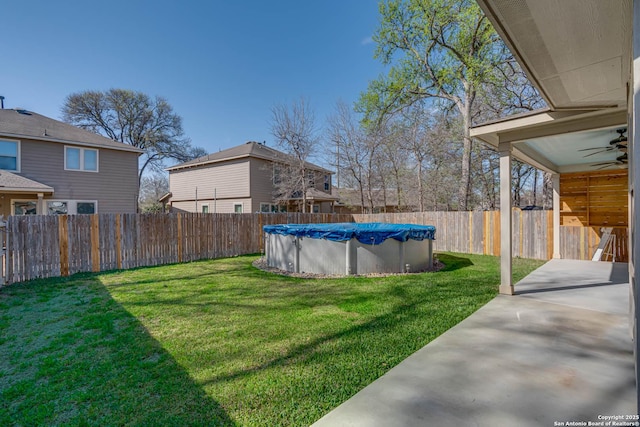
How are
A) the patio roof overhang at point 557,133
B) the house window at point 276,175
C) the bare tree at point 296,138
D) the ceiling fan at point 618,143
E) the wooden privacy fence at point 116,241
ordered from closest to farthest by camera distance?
the patio roof overhang at point 557,133 → the ceiling fan at point 618,143 → the wooden privacy fence at point 116,241 → the bare tree at point 296,138 → the house window at point 276,175

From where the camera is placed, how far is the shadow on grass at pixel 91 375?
79.4 inches

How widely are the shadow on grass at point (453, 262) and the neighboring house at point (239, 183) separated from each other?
30.6 ft

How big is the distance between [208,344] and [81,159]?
1221cm

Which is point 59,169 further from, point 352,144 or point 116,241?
point 352,144

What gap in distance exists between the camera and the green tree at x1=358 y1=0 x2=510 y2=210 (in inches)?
496

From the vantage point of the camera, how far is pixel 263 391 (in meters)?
2.26

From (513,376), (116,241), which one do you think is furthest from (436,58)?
(513,376)

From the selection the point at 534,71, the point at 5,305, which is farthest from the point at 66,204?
the point at 534,71

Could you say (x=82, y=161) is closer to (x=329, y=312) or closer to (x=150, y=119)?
(x=329, y=312)

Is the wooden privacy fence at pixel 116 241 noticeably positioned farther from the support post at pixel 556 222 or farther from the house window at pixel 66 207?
the support post at pixel 556 222

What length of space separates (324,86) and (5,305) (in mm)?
16656

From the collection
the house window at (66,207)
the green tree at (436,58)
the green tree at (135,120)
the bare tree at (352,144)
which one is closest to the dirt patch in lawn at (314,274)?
the green tree at (436,58)

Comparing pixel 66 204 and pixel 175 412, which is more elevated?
pixel 66 204

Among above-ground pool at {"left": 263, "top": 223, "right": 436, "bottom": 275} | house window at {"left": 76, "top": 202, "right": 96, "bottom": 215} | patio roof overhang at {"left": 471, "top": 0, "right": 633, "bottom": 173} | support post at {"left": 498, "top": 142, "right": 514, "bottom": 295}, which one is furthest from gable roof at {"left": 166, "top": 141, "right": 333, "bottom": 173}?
patio roof overhang at {"left": 471, "top": 0, "right": 633, "bottom": 173}
